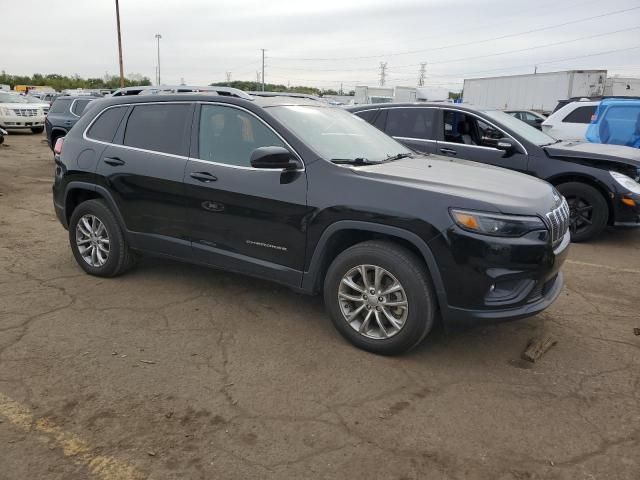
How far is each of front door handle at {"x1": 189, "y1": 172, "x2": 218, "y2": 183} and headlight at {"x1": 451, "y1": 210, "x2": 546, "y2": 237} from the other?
188 centimetres

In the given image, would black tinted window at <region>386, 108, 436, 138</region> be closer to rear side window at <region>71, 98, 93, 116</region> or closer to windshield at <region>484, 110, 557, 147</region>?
windshield at <region>484, 110, 557, 147</region>

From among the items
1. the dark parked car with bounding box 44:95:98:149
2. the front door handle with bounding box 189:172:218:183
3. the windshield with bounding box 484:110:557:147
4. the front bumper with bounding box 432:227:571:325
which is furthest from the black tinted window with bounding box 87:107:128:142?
the dark parked car with bounding box 44:95:98:149

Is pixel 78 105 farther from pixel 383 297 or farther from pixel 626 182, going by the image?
pixel 383 297

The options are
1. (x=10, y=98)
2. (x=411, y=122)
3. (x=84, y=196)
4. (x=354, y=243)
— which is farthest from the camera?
(x=10, y=98)

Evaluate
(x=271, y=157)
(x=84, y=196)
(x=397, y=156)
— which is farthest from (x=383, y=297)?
(x=84, y=196)

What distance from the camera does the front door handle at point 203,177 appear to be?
405 centimetres

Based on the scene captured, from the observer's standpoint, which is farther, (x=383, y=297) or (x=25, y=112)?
(x=25, y=112)

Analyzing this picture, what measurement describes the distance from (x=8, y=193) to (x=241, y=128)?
748 cm

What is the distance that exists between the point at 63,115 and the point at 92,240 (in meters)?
10.6

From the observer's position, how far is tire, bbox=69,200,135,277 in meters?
4.74

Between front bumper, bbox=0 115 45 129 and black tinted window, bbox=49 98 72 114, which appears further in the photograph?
front bumper, bbox=0 115 45 129

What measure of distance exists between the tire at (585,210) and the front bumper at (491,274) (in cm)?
370

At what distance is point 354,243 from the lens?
3709 millimetres

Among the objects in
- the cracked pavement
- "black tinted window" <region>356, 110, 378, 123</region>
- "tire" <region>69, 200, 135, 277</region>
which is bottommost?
the cracked pavement
